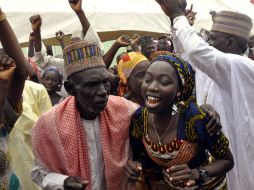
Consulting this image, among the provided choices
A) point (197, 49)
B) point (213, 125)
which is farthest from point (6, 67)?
point (197, 49)

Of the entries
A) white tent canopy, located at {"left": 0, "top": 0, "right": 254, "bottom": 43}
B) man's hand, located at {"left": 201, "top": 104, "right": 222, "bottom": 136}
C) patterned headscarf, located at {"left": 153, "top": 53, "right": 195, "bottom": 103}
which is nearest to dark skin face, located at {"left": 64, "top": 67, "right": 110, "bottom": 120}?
patterned headscarf, located at {"left": 153, "top": 53, "right": 195, "bottom": 103}

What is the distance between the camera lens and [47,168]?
10.2 feet

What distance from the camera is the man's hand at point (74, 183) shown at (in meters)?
2.86

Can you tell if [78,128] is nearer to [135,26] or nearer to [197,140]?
[197,140]

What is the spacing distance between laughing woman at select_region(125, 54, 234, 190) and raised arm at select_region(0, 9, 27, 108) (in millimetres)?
814

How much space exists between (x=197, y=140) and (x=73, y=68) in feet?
3.20

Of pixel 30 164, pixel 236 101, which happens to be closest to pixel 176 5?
pixel 236 101

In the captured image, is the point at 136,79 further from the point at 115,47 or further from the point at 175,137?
the point at 175,137

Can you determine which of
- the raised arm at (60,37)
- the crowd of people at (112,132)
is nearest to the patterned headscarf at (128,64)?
the crowd of people at (112,132)

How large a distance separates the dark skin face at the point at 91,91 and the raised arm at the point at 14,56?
38 cm

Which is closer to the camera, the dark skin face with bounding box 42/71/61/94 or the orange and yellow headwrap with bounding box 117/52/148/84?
the orange and yellow headwrap with bounding box 117/52/148/84

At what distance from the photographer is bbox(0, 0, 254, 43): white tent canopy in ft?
25.7

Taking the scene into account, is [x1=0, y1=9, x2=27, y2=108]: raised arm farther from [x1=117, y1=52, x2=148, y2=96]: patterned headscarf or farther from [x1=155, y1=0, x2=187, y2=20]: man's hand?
[x1=117, y1=52, x2=148, y2=96]: patterned headscarf

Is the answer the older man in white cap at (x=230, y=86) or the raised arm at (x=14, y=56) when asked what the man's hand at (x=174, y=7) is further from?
the raised arm at (x=14, y=56)
